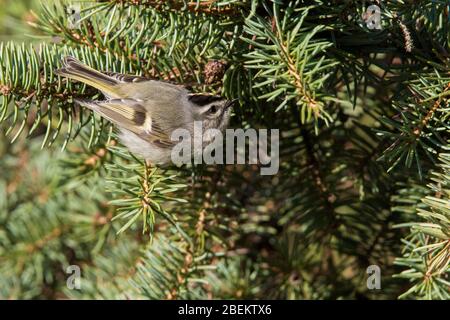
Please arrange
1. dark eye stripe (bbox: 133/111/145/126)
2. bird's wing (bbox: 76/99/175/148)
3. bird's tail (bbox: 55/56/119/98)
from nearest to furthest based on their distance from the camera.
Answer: bird's tail (bbox: 55/56/119/98) → bird's wing (bbox: 76/99/175/148) → dark eye stripe (bbox: 133/111/145/126)

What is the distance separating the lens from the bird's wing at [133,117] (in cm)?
129

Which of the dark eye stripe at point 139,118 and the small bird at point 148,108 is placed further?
the dark eye stripe at point 139,118

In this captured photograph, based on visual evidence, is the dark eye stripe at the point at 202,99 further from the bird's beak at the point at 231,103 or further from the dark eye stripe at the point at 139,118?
the dark eye stripe at the point at 139,118

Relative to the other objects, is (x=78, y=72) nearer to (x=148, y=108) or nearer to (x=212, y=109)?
(x=212, y=109)

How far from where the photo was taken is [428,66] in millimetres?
1209

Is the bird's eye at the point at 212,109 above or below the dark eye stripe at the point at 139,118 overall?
below

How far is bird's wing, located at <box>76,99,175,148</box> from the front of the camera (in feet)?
4.24

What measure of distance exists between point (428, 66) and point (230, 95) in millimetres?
411

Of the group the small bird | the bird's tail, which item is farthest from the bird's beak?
the bird's tail

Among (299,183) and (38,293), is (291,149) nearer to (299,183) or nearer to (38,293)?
(299,183)

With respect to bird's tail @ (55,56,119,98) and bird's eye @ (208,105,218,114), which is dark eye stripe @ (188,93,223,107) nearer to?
bird's eye @ (208,105,218,114)

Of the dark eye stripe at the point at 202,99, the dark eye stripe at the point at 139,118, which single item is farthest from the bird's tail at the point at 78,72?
the dark eye stripe at the point at 139,118

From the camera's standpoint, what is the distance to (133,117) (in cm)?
167

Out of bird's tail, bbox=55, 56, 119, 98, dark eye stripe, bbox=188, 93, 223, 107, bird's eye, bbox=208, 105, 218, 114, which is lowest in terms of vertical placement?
bird's eye, bbox=208, 105, 218, 114
